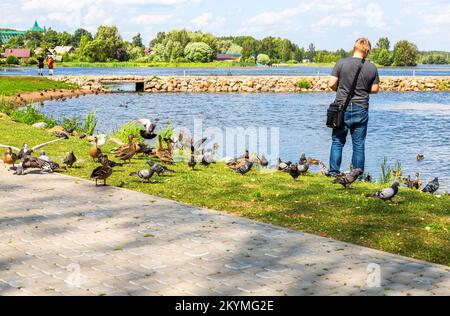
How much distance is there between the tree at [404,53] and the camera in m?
151

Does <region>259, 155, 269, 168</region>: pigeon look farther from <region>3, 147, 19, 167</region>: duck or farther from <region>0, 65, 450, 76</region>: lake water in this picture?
<region>0, 65, 450, 76</region>: lake water

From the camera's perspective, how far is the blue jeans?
36.0ft

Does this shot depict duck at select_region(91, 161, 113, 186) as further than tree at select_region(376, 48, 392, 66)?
No

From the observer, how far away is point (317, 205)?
912 centimetres

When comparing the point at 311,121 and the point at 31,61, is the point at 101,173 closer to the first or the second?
the point at 311,121

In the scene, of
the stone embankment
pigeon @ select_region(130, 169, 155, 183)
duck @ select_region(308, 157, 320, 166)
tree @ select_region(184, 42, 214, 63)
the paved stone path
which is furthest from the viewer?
tree @ select_region(184, 42, 214, 63)

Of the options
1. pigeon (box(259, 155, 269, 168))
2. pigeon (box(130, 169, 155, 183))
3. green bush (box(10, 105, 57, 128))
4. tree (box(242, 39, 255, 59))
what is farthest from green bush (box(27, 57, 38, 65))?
pigeon (box(130, 169, 155, 183))

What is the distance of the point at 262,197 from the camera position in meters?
9.66

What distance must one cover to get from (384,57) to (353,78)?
14599 cm

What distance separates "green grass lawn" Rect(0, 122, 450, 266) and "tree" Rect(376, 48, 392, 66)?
14417cm

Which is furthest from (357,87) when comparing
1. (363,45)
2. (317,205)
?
(317,205)

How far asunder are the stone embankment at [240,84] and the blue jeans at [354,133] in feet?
146

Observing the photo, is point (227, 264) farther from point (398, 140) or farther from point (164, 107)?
point (164, 107)
